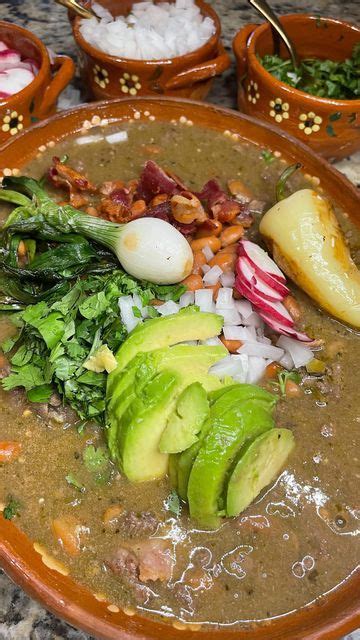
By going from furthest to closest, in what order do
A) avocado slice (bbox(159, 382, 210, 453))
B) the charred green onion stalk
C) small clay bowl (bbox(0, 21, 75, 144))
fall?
small clay bowl (bbox(0, 21, 75, 144)), the charred green onion stalk, avocado slice (bbox(159, 382, 210, 453))

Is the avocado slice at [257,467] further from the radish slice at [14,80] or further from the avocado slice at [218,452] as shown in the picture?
the radish slice at [14,80]

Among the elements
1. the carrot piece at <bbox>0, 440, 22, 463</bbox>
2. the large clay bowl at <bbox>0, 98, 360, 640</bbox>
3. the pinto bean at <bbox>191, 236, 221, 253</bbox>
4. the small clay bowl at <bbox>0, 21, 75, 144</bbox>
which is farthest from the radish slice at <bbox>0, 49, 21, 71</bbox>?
the large clay bowl at <bbox>0, 98, 360, 640</bbox>

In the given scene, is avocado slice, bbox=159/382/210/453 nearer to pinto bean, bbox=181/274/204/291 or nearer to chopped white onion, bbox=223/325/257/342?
chopped white onion, bbox=223/325/257/342

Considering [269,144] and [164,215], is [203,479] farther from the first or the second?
[269,144]

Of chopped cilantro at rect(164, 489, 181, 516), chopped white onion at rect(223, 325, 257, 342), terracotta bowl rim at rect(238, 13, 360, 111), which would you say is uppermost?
terracotta bowl rim at rect(238, 13, 360, 111)

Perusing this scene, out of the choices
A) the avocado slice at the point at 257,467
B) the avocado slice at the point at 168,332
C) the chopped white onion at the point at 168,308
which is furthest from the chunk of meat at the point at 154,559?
the chopped white onion at the point at 168,308

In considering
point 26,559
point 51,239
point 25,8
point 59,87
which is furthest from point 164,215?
point 25,8
